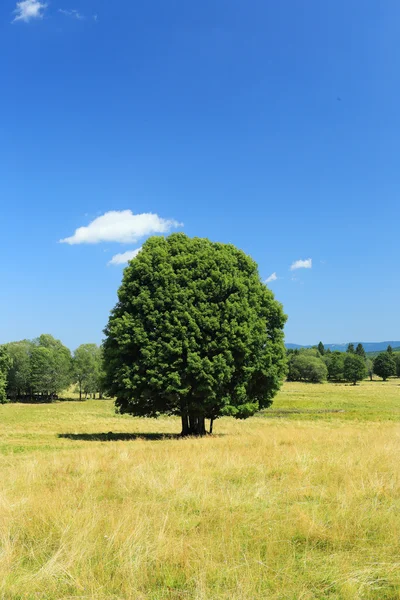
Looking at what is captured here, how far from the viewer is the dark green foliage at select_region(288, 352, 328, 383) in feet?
504

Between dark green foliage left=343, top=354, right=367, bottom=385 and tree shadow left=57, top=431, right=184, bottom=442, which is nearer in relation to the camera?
tree shadow left=57, top=431, right=184, bottom=442

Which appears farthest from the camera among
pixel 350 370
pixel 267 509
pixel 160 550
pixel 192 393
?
pixel 350 370

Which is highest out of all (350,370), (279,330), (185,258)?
(185,258)

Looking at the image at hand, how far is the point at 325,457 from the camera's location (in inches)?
490

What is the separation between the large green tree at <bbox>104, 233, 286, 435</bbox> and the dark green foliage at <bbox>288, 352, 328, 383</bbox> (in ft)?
428

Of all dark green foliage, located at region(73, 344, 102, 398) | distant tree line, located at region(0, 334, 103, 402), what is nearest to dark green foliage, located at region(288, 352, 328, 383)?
dark green foliage, located at region(73, 344, 102, 398)

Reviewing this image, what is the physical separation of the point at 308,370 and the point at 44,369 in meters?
Result: 97.1

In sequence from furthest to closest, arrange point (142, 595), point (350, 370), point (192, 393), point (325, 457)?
1. point (350, 370)
2. point (192, 393)
3. point (325, 457)
4. point (142, 595)

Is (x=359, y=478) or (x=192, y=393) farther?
(x=192, y=393)

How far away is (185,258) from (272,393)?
11.3 meters

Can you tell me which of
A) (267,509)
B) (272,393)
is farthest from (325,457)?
(272,393)

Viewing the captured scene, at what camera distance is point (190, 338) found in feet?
84.7

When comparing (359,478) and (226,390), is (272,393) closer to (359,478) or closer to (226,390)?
(226,390)

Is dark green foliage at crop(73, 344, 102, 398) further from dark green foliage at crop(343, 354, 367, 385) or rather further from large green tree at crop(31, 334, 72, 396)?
dark green foliage at crop(343, 354, 367, 385)
